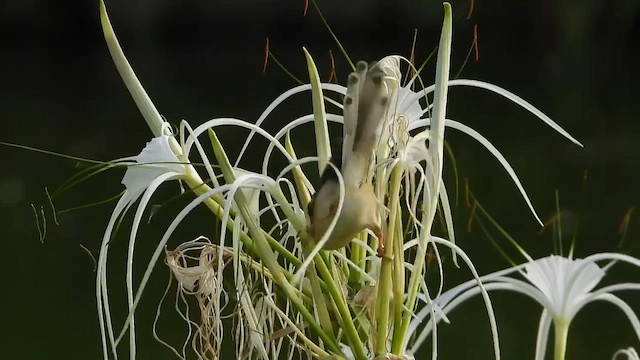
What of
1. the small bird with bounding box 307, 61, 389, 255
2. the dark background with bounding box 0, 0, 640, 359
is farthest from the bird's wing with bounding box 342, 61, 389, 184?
the dark background with bounding box 0, 0, 640, 359

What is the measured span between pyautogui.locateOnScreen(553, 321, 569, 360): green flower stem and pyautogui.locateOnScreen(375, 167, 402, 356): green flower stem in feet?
0.21

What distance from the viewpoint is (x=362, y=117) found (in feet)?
1.13

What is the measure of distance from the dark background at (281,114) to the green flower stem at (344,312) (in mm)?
119

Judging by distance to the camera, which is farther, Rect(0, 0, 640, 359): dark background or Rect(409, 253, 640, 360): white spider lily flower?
Rect(0, 0, 640, 359): dark background

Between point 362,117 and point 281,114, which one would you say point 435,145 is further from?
point 281,114

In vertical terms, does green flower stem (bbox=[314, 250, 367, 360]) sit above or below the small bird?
below

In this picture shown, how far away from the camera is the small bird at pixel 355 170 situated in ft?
1.10

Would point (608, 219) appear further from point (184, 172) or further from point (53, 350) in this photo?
point (184, 172)

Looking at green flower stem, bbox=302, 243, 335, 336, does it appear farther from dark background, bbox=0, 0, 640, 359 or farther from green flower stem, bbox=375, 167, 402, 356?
dark background, bbox=0, 0, 640, 359

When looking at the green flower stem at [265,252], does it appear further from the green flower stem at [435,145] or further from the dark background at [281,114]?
the dark background at [281,114]

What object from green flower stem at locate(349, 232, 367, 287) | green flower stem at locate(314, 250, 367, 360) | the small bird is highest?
the small bird

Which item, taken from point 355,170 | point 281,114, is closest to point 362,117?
point 355,170

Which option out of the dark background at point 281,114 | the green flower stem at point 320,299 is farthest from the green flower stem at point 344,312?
the dark background at point 281,114

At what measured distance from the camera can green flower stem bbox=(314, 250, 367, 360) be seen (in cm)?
37
